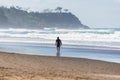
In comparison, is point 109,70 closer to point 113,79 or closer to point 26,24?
point 113,79

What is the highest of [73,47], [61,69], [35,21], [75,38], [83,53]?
[35,21]

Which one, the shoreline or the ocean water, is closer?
the shoreline

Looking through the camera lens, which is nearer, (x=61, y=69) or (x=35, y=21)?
(x=61, y=69)

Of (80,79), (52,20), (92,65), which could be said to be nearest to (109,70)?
(92,65)

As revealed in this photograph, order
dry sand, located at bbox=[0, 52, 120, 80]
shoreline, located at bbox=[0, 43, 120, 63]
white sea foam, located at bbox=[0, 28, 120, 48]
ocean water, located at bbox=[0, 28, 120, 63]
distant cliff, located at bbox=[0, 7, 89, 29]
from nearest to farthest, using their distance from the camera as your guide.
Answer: dry sand, located at bbox=[0, 52, 120, 80] → shoreline, located at bbox=[0, 43, 120, 63] → ocean water, located at bbox=[0, 28, 120, 63] → white sea foam, located at bbox=[0, 28, 120, 48] → distant cliff, located at bbox=[0, 7, 89, 29]

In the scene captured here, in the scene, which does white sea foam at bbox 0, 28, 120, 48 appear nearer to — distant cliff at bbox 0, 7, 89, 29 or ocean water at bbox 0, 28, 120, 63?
ocean water at bbox 0, 28, 120, 63

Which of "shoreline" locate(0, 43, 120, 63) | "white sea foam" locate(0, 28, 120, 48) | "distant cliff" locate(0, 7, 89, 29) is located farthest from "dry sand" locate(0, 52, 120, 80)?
"distant cliff" locate(0, 7, 89, 29)

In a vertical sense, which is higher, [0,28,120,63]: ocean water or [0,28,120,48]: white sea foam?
[0,28,120,48]: white sea foam

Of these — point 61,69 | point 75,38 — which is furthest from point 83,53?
point 75,38

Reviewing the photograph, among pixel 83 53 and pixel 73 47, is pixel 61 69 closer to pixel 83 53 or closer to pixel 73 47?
pixel 83 53

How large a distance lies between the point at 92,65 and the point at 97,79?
23.6 ft

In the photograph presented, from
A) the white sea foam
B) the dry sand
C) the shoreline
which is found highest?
the white sea foam

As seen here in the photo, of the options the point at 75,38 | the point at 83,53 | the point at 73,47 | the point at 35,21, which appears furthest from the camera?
the point at 35,21

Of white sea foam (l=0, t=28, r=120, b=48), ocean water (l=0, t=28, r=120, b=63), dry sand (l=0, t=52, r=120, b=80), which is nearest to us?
dry sand (l=0, t=52, r=120, b=80)
